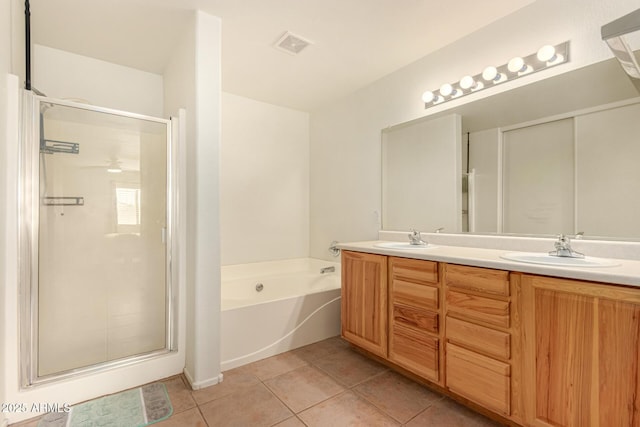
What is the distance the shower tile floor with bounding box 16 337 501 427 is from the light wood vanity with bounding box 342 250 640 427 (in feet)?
0.42

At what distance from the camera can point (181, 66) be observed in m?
2.12

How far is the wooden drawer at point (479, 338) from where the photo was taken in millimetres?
1378

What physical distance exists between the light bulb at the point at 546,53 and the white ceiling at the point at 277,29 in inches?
12.8

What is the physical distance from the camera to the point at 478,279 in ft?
4.86

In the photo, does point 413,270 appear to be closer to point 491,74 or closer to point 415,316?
point 415,316

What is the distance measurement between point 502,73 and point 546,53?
0.84 feet

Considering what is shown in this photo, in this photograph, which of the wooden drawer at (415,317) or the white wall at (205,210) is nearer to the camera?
the wooden drawer at (415,317)

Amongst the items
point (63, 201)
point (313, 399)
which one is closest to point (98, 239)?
point (63, 201)

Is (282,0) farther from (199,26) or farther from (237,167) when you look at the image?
(237,167)

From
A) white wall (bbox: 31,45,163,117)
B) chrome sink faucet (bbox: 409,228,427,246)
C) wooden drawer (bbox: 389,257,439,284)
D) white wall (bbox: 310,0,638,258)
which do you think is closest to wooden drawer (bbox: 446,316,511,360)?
wooden drawer (bbox: 389,257,439,284)

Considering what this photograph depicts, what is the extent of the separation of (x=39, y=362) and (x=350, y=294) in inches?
77.6

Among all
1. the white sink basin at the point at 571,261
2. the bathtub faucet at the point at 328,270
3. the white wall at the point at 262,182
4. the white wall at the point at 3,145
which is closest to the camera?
the white sink basin at the point at 571,261

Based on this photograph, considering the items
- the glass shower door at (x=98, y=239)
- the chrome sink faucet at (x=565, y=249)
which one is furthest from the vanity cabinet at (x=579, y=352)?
the glass shower door at (x=98, y=239)

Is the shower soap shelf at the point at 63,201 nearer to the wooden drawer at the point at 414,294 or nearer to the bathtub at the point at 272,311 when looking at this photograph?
the bathtub at the point at 272,311
